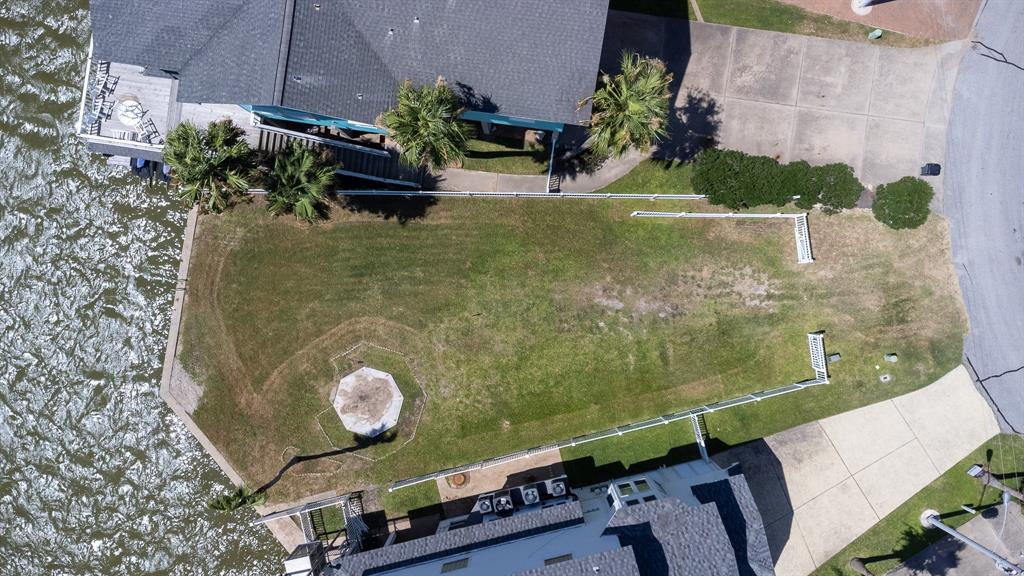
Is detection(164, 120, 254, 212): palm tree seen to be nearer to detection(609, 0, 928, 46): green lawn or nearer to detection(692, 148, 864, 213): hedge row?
detection(609, 0, 928, 46): green lawn

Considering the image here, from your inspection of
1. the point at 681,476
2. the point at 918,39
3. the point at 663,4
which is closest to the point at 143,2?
the point at 663,4

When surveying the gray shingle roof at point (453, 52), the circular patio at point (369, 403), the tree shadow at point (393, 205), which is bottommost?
the circular patio at point (369, 403)

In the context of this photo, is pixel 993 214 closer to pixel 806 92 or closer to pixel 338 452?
pixel 806 92

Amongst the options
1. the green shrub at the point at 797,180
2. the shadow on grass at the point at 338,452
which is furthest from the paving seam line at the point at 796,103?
the shadow on grass at the point at 338,452

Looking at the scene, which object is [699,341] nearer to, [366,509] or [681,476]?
[681,476]

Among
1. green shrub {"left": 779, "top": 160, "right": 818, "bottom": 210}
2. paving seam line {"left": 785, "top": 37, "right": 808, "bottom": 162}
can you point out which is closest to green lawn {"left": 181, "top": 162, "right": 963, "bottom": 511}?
green shrub {"left": 779, "top": 160, "right": 818, "bottom": 210}

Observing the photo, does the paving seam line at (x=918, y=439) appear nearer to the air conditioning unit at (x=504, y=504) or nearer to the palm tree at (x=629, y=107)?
the palm tree at (x=629, y=107)
